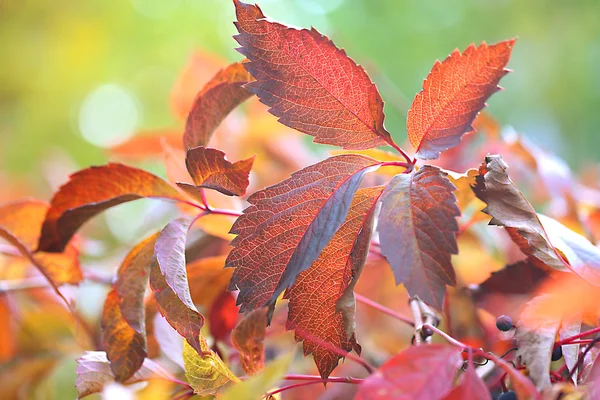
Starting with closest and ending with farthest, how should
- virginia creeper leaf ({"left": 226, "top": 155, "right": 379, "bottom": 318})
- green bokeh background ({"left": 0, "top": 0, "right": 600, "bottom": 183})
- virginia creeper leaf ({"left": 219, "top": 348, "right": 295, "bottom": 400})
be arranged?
virginia creeper leaf ({"left": 219, "top": 348, "right": 295, "bottom": 400}), virginia creeper leaf ({"left": 226, "top": 155, "right": 379, "bottom": 318}), green bokeh background ({"left": 0, "top": 0, "right": 600, "bottom": 183})

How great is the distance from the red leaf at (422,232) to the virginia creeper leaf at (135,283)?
19cm

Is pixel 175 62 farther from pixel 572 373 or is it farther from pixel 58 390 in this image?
pixel 572 373

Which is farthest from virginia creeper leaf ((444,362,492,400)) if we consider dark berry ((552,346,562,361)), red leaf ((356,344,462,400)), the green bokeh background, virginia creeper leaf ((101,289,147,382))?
the green bokeh background

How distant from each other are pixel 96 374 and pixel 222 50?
113 inches

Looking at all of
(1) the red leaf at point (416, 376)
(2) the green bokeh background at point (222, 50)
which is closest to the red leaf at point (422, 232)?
(1) the red leaf at point (416, 376)

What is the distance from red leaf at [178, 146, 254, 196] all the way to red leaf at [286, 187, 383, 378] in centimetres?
7

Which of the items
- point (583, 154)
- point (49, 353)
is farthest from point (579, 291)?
point (583, 154)

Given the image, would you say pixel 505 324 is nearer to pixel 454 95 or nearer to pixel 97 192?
pixel 454 95

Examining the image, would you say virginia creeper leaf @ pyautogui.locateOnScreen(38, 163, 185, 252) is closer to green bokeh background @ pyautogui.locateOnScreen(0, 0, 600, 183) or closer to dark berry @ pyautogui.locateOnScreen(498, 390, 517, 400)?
dark berry @ pyautogui.locateOnScreen(498, 390, 517, 400)

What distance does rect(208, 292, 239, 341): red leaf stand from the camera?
1.72 feet

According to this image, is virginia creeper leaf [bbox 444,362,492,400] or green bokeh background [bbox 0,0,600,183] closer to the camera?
virginia creeper leaf [bbox 444,362,492,400]

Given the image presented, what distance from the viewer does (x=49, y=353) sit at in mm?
689

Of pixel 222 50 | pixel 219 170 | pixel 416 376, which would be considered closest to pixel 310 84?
pixel 219 170

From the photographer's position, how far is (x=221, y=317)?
1.73 ft
